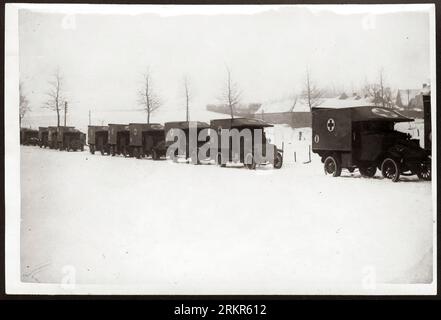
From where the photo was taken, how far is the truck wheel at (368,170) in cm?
451

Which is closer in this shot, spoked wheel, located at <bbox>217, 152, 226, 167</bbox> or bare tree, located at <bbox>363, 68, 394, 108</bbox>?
bare tree, located at <bbox>363, 68, 394, 108</bbox>

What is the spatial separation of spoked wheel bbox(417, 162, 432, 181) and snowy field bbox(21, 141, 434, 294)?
0.07 metres

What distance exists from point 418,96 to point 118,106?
262 centimetres

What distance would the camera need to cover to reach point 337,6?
4.39m

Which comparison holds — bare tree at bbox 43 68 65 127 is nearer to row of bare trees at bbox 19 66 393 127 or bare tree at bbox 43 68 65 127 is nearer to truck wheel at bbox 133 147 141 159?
row of bare trees at bbox 19 66 393 127

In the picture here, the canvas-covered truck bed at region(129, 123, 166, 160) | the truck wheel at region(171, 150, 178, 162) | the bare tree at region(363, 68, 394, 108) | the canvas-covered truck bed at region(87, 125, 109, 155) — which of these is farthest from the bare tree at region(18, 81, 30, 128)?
the bare tree at region(363, 68, 394, 108)

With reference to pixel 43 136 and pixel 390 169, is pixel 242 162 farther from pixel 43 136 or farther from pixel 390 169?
pixel 43 136

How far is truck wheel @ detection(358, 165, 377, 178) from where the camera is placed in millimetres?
4512

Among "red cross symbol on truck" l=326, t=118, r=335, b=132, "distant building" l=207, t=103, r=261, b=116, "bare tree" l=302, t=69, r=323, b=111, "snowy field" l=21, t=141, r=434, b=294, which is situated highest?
→ "bare tree" l=302, t=69, r=323, b=111

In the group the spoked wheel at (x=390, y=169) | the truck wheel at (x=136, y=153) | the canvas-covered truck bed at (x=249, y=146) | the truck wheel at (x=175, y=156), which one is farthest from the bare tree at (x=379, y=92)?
the truck wheel at (x=136, y=153)

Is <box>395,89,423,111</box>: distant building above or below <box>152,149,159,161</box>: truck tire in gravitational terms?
above

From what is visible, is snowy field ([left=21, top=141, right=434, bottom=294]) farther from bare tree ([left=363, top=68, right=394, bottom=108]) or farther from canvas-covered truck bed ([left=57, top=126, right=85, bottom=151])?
bare tree ([left=363, top=68, right=394, bottom=108])

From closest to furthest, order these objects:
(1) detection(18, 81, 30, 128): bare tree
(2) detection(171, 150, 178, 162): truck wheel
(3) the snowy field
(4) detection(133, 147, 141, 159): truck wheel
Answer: (3) the snowy field < (1) detection(18, 81, 30, 128): bare tree < (2) detection(171, 150, 178, 162): truck wheel < (4) detection(133, 147, 141, 159): truck wheel

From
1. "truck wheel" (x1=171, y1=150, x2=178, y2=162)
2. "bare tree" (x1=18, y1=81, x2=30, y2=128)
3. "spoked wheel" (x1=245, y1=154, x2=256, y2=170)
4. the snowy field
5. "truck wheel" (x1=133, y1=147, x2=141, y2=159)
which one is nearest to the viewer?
the snowy field
